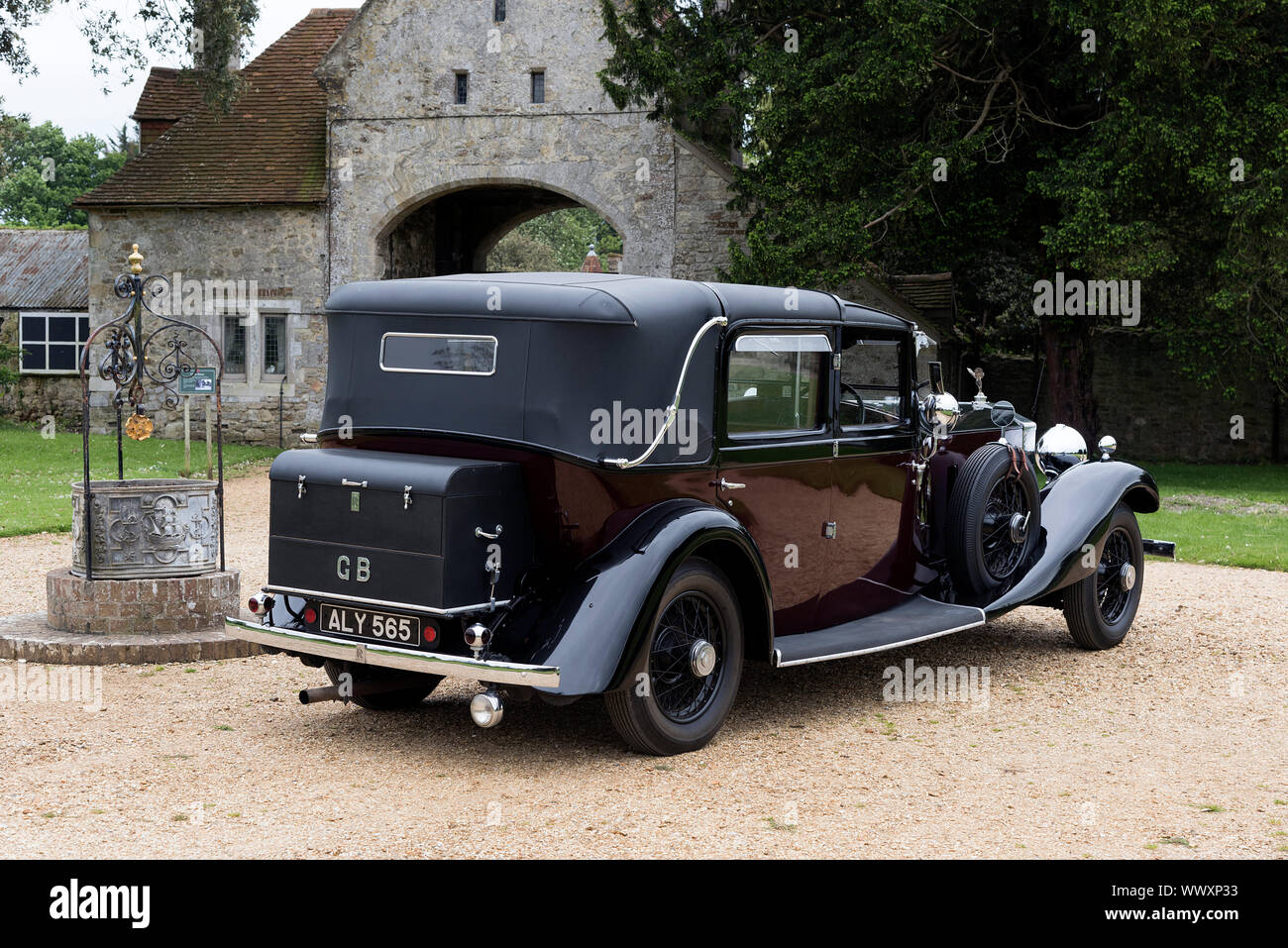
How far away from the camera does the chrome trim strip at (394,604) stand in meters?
5.35

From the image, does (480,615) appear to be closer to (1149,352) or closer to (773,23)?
(773,23)

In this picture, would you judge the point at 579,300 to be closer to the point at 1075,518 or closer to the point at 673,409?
the point at 673,409

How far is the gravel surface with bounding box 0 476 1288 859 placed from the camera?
4672 millimetres

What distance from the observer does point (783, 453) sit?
20.9ft

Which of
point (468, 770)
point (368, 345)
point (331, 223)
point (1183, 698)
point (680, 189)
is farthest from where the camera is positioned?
point (331, 223)

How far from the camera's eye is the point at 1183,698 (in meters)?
7.10

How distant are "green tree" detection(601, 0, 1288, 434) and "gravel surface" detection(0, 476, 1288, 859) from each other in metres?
11.3

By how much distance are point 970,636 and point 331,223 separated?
57.2 ft

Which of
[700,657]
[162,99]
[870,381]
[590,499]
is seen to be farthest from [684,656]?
[162,99]

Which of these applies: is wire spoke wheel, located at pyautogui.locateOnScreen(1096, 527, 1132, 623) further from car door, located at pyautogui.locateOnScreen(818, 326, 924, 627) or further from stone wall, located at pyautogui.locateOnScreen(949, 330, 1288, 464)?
stone wall, located at pyautogui.locateOnScreen(949, 330, 1288, 464)

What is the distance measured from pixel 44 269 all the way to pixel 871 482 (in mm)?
28548

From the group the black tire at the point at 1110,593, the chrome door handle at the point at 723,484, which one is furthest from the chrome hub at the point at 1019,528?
the chrome door handle at the point at 723,484

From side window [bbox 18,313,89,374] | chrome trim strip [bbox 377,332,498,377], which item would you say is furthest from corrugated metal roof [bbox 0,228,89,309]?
chrome trim strip [bbox 377,332,498,377]

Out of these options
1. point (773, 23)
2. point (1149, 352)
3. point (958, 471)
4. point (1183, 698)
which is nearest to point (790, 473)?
point (958, 471)
